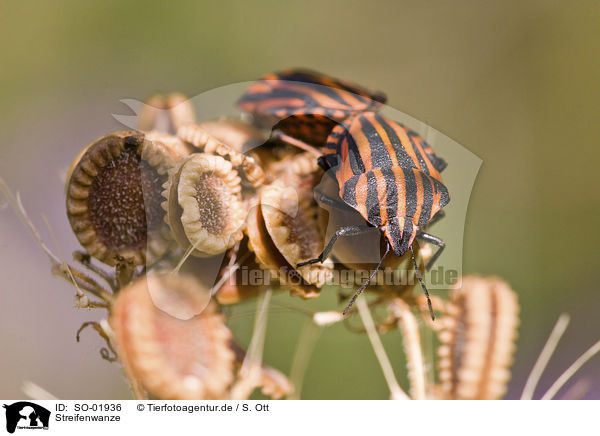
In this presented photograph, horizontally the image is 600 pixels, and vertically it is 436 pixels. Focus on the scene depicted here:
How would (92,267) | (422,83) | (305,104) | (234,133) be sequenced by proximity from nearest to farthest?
(92,267) < (305,104) < (234,133) < (422,83)

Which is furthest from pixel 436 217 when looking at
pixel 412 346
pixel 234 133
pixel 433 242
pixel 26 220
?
pixel 26 220

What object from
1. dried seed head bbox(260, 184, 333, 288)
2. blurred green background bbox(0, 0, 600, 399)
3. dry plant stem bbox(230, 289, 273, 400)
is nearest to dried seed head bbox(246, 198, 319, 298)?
dried seed head bbox(260, 184, 333, 288)

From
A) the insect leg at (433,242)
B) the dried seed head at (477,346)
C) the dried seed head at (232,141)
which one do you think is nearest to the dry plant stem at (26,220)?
the dried seed head at (232,141)

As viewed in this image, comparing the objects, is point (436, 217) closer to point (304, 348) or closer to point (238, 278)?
point (238, 278)

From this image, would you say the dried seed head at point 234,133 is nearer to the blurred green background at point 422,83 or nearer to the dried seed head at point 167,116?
→ the dried seed head at point 167,116
